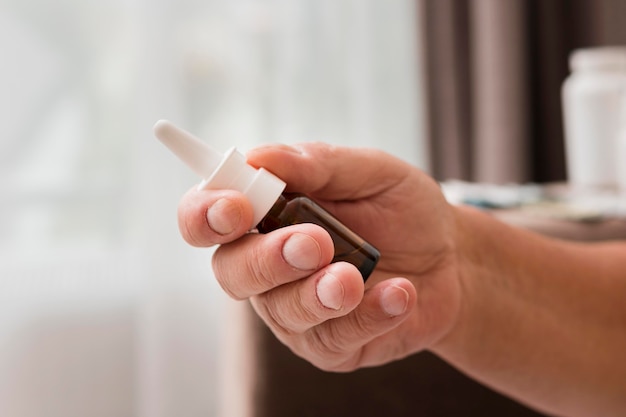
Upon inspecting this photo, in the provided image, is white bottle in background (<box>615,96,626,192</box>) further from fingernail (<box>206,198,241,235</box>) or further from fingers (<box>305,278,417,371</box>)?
fingernail (<box>206,198,241,235</box>)

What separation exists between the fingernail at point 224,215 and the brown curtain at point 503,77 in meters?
1.45

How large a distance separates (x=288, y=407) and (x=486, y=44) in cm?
129

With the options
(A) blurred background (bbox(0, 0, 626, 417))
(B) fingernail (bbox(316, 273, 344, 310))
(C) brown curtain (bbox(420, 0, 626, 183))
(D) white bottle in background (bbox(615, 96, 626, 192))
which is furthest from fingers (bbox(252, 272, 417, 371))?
(C) brown curtain (bbox(420, 0, 626, 183))

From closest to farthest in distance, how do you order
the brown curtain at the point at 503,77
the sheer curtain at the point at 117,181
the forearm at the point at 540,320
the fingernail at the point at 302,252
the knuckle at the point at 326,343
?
the fingernail at the point at 302,252, the knuckle at the point at 326,343, the forearm at the point at 540,320, the sheer curtain at the point at 117,181, the brown curtain at the point at 503,77

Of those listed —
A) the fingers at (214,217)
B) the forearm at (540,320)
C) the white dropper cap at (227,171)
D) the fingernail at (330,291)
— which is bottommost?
the forearm at (540,320)

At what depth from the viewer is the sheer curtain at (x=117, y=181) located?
1.48 m

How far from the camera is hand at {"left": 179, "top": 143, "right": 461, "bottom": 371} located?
0.56 metres

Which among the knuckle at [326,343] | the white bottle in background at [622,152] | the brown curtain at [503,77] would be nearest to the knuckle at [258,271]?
the knuckle at [326,343]

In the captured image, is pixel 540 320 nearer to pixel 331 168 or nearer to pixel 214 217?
pixel 331 168

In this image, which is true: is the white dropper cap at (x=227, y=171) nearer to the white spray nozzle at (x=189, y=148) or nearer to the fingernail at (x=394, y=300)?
the white spray nozzle at (x=189, y=148)

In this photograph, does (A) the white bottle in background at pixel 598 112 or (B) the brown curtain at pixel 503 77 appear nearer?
(A) the white bottle in background at pixel 598 112

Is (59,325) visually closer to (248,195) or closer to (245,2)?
(245,2)

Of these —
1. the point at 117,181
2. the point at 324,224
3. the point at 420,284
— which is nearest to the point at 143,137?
the point at 117,181

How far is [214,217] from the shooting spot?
566 millimetres
